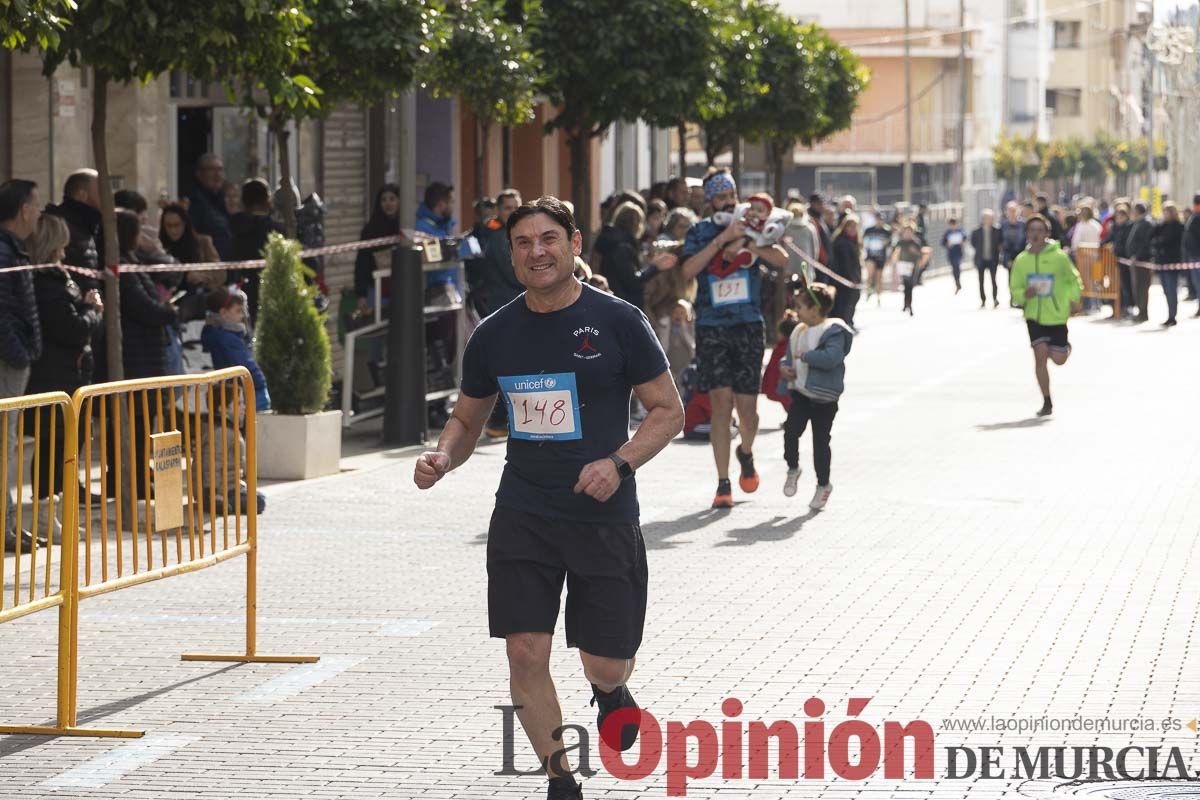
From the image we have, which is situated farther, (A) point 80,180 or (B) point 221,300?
(B) point 221,300

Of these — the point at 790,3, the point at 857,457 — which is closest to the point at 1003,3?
the point at 790,3

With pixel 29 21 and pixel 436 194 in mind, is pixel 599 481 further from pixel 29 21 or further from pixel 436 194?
pixel 436 194

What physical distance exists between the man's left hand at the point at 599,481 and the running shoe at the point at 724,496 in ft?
22.6

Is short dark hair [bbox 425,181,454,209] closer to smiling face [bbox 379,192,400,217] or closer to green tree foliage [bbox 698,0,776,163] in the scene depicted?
smiling face [bbox 379,192,400,217]

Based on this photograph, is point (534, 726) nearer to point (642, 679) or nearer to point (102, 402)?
point (642, 679)

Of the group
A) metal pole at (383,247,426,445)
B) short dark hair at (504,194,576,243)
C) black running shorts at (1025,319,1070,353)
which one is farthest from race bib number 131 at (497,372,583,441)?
black running shorts at (1025,319,1070,353)

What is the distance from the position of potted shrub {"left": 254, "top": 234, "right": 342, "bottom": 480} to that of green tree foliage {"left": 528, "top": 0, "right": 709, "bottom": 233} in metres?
7.97

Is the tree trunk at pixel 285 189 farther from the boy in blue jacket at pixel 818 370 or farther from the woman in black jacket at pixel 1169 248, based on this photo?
the woman in black jacket at pixel 1169 248

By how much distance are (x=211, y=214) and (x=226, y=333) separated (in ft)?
12.2

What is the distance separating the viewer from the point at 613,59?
72.7ft

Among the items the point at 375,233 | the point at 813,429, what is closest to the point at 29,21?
the point at 813,429

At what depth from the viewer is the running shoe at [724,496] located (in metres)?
12.9

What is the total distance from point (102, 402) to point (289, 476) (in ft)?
21.7

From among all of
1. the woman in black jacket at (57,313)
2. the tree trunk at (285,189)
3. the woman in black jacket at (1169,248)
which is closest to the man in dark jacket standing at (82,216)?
the woman in black jacket at (57,313)
